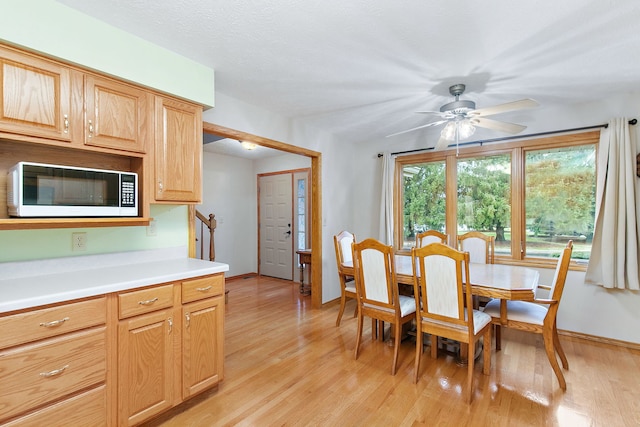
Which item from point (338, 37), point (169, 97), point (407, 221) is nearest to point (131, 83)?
point (169, 97)

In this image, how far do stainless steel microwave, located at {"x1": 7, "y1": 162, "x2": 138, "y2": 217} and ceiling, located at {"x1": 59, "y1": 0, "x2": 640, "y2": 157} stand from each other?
0.91m

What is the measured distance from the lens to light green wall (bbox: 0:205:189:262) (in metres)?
1.79

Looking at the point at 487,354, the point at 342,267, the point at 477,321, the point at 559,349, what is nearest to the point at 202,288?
the point at 342,267

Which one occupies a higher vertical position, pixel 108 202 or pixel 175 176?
pixel 175 176

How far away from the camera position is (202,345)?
6.77 feet

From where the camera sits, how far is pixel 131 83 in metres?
1.99

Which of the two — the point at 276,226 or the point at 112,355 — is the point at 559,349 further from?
the point at 276,226

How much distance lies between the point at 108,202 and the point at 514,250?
4022 mm

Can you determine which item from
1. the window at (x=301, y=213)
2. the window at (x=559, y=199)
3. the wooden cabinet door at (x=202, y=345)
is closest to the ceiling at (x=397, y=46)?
the window at (x=559, y=199)

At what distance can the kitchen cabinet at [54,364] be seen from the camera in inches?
53.7

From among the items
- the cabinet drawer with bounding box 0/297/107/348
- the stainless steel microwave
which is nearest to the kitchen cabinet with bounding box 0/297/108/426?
the cabinet drawer with bounding box 0/297/107/348

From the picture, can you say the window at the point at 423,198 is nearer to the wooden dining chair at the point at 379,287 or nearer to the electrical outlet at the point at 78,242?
the wooden dining chair at the point at 379,287

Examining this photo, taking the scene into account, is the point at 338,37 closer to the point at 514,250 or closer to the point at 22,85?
the point at 22,85

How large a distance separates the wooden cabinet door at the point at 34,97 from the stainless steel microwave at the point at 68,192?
195 mm
